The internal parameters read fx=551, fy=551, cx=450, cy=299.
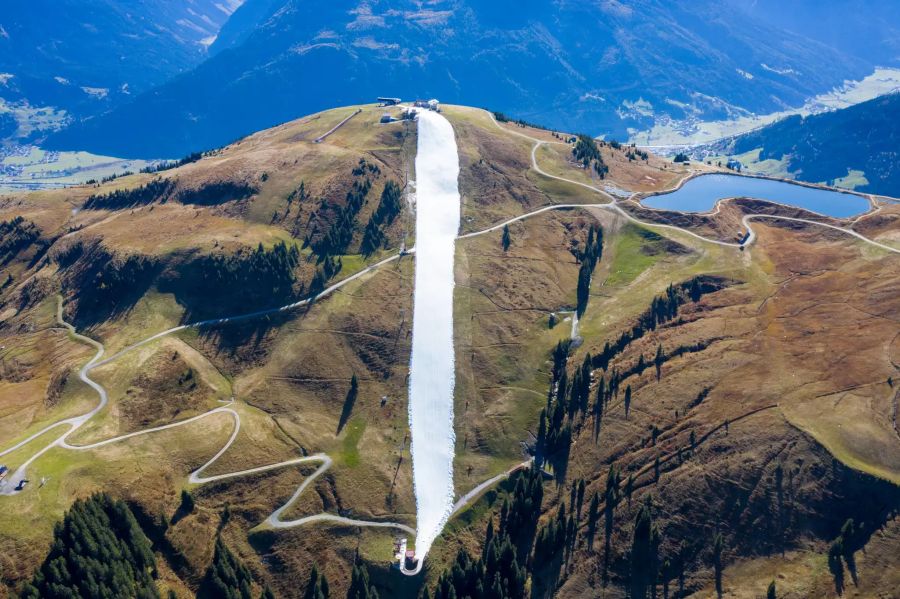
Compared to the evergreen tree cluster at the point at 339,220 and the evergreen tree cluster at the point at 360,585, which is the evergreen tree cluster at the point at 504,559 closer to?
the evergreen tree cluster at the point at 360,585

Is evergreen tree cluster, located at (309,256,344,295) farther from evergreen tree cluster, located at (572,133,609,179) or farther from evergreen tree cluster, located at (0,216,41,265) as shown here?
evergreen tree cluster, located at (572,133,609,179)

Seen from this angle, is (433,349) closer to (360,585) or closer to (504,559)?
(504,559)

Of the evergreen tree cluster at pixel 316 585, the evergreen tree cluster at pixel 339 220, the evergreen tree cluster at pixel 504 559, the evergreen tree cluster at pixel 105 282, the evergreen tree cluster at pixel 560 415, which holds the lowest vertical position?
the evergreen tree cluster at pixel 316 585

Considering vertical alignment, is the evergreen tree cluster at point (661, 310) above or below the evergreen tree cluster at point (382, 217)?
below

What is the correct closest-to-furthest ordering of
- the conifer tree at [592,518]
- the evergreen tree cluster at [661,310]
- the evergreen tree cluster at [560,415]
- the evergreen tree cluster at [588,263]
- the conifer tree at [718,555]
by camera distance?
the conifer tree at [718,555], the conifer tree at [592,518], the evergreen tree cluster at [560,415], the evergreen tree cluster at [661,310], the evergreen tree cluster at [588,263]

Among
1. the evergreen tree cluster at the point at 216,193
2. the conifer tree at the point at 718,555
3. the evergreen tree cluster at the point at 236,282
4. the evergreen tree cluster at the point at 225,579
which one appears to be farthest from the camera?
the evergreen tree cluster at the point at 216,193

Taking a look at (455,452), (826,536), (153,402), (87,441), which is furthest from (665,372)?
(87,441)

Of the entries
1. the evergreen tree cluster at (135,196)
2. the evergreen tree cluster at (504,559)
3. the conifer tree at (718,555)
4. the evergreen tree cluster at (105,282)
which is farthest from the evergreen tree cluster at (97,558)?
the evergreen tree cluster at (135,196)
